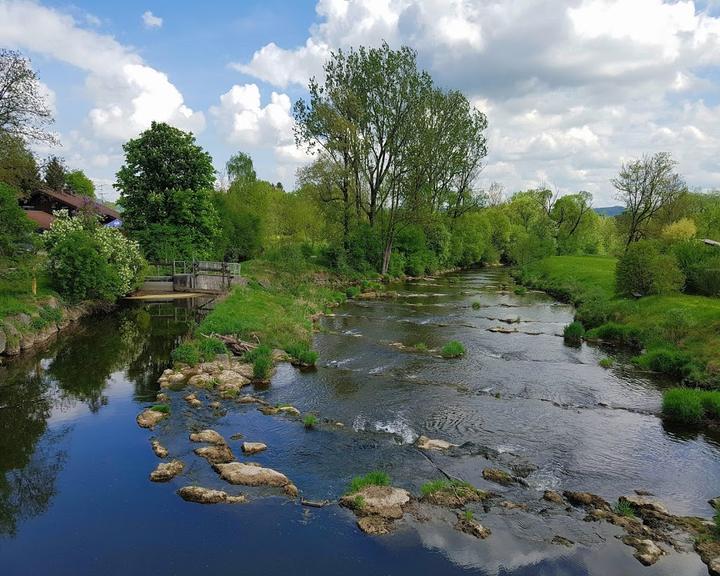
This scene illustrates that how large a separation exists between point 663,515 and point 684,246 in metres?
31.1

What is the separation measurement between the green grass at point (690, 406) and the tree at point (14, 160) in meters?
37.6

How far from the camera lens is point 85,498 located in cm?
1235

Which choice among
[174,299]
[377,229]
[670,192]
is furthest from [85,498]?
[670,192]

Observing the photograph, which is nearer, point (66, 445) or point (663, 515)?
point (663, 515)

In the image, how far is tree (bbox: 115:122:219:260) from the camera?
48.4m

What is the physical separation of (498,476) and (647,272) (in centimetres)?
2784

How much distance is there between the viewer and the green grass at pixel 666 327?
74.9 ft

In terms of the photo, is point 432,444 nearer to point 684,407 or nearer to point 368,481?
point 368,481

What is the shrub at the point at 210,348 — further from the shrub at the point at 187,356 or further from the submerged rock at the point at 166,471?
the submerged rock at the point at 166,471

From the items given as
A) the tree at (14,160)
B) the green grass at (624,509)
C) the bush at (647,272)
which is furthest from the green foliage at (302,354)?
the bush at (647,272)

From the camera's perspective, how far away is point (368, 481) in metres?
12.8

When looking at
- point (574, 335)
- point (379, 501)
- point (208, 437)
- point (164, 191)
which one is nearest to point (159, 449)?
point (208, 437)

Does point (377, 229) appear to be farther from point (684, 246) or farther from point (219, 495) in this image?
point (219, 495)

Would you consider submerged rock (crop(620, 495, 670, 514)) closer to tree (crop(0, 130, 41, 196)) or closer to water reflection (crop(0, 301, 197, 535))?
water reflection (crop(0, 301, 197, 535))
